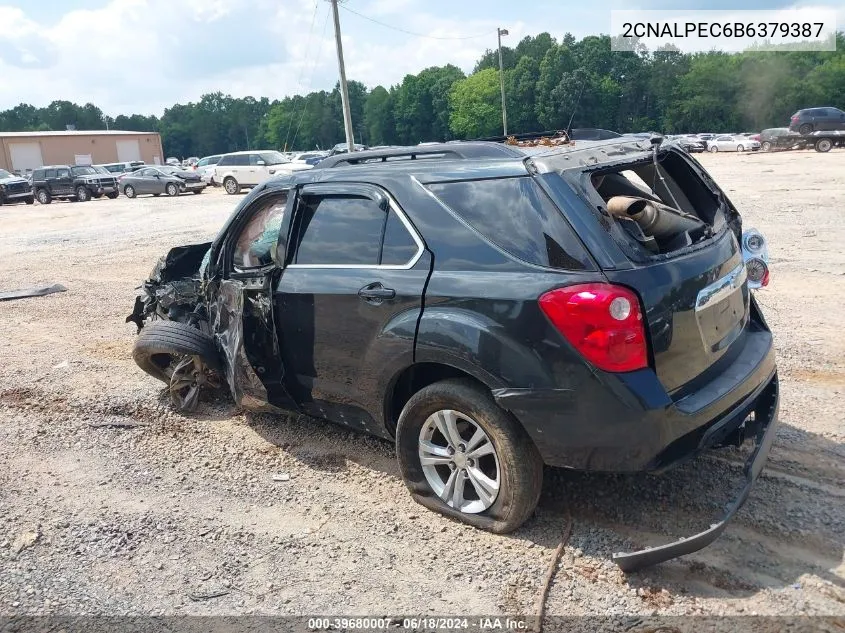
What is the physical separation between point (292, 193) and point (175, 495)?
1888 millimetres

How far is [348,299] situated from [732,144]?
1953 inches

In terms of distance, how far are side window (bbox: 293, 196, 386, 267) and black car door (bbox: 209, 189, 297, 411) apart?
0.16 metres

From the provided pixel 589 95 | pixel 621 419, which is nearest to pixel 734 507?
pixel 621 419

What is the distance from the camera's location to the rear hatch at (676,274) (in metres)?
3.04

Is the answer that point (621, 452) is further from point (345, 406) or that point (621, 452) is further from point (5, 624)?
point (5, 624)

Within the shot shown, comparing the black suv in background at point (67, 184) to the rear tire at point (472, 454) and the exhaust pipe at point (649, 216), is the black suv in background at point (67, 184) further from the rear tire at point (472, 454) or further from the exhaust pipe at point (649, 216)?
the exhaust pipe at point (649, 216)

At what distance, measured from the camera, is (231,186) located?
3025 centimetres

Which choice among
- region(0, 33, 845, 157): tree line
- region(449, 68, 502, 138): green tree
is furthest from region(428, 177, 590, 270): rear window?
region(449, 68, 502, 138): green tree

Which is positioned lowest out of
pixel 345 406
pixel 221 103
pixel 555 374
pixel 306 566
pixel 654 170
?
pixel 306 566

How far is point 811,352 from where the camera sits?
5.68 metres

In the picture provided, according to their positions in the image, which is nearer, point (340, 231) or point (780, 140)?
point (340, 231)

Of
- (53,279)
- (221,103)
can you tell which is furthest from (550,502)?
(221,103)

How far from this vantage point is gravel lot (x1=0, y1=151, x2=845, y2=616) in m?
3.07

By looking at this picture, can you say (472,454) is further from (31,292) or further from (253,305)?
(31,292)
